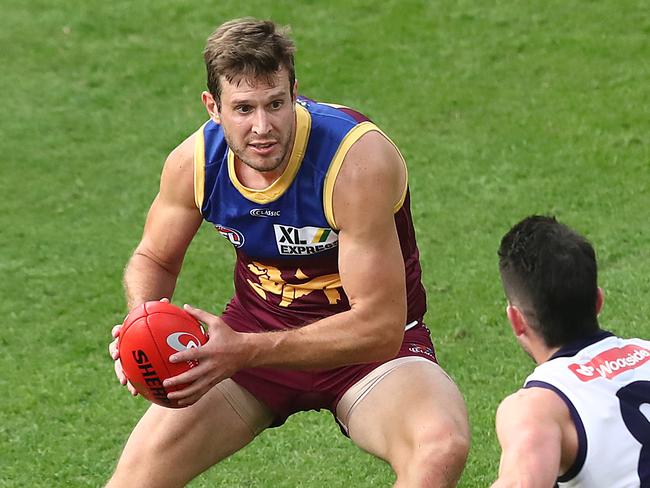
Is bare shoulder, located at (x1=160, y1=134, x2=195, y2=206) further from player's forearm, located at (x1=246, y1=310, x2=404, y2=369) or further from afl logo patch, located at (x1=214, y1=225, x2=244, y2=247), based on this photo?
player's forearm, located at (x1=246, y1=310, x2=404, y2=369)

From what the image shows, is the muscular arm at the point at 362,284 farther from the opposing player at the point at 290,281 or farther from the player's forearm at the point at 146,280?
the player's forearm at the point at 146,280

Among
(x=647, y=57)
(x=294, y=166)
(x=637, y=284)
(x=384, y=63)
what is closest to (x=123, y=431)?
(x=294, y=166)

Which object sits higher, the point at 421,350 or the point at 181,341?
the point at 181,341

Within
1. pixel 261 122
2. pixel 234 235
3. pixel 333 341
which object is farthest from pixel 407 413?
pixel 261 122

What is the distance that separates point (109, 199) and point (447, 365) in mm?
3783

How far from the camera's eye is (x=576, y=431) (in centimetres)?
393

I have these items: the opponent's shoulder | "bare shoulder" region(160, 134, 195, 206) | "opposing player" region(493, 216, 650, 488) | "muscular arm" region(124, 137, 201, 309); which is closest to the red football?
"muscular arm" region(124, 137, 201, 309)

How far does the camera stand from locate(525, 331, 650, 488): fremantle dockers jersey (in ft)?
12.9

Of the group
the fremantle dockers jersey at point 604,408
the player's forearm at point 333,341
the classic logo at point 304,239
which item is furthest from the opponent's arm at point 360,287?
the fremantle dockers jersey at point 604,408

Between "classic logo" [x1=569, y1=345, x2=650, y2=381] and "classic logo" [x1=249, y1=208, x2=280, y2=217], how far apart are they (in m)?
1.85

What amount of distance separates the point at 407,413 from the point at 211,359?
85cm

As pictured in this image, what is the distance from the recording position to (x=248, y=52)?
5301 mm

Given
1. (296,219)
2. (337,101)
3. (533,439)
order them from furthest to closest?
(337,101) < (296,219) < (533,439)

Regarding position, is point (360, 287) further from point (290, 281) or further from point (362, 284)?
point (290, 281)
